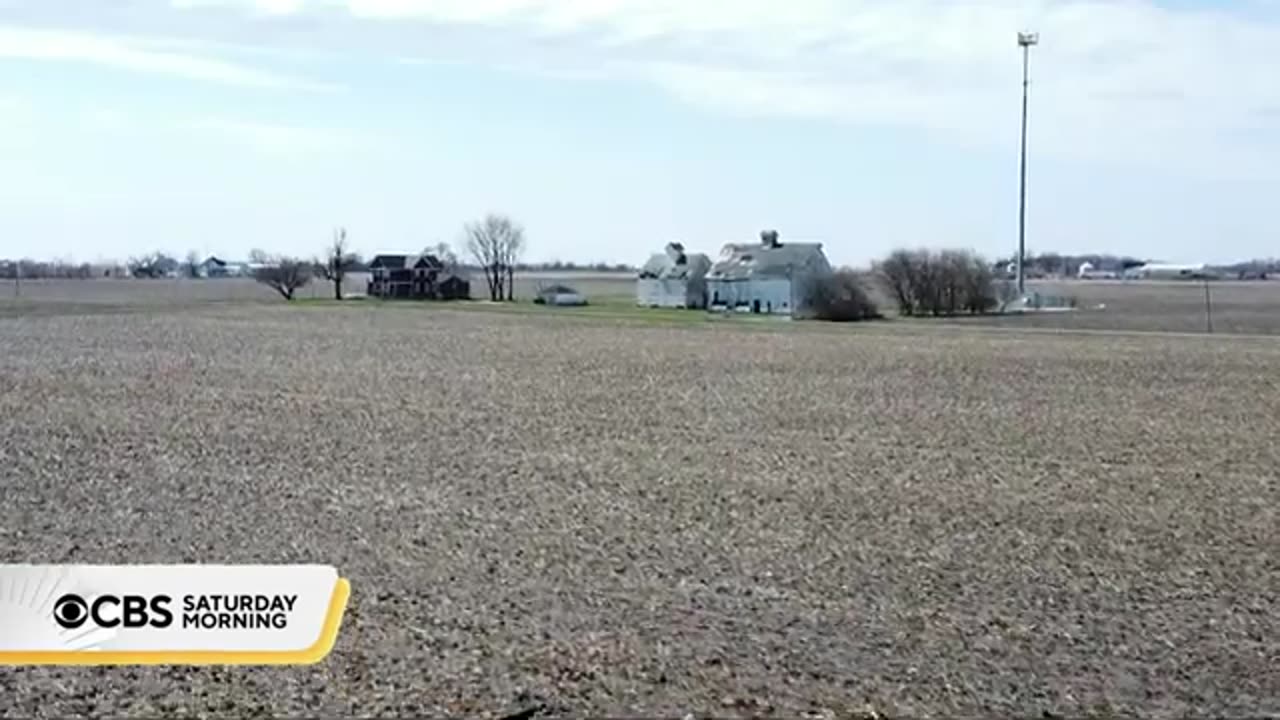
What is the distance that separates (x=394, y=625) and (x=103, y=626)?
1573mm

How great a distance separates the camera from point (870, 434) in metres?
18.1

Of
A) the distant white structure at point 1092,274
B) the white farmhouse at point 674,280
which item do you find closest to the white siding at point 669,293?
the white farmhouse at point 674,280

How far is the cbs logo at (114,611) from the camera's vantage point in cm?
705

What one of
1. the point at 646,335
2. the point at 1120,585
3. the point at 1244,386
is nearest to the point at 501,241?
the point at 646,335

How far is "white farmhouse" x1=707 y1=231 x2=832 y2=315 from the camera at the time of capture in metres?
67.4

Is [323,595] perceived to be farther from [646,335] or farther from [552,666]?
[646,335]

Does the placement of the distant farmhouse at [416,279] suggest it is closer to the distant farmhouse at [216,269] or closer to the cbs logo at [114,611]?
the distant farmhouse at [216,269]

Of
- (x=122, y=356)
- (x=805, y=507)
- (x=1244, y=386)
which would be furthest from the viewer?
(x=122, y=356)

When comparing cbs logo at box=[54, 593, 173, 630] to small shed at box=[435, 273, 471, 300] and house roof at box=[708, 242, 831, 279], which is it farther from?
small shed at box=[435, 273, 471, 300]

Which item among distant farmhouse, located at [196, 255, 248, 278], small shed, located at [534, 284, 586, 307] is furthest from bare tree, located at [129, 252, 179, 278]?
small shed, located at [534, 284, 586, 307]

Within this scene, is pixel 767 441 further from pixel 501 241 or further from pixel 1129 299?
pixel 501 241

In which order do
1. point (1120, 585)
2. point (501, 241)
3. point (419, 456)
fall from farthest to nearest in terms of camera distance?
point (501, 241) → point (419, 456) → point (1120, 585)

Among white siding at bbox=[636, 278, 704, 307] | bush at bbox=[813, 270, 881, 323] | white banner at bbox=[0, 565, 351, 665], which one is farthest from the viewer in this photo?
white siding at bbox=[636, 278, 704, 307]

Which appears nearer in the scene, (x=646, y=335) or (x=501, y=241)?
(x=646, y=335)
